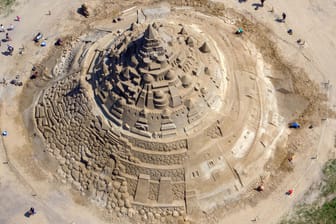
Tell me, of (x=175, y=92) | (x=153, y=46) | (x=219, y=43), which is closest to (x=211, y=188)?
(x=175, y=92)

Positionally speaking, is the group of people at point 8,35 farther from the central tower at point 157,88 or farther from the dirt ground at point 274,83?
the central tower at point 157,88

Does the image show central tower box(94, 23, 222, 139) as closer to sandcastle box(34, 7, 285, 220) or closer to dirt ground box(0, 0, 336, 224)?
sandcastle box(34, 7, 285, 220)

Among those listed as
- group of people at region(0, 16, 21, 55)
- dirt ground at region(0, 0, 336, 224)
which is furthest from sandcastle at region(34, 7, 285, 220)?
group of people at region(0, 16, 21, 55)

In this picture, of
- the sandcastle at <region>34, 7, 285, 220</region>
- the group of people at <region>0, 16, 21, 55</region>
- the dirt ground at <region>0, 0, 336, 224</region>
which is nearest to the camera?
the sandcastle at <region>34, 7, 285, 220</region>

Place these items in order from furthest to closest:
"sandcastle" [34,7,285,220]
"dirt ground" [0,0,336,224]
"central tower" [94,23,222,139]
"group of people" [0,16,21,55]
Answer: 1. "group of people" [0,16,21,55]
2. "dirt ground" [0,0,336,224]
3. "sandcastle" [34,7,285,220]
4. "central tower" [94,23,222,139]

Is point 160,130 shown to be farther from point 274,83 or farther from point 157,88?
point 274,83

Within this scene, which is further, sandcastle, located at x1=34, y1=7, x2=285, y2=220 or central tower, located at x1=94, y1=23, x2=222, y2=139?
sandcastle, located at x1=34, y1=7, x2=285, y2=220

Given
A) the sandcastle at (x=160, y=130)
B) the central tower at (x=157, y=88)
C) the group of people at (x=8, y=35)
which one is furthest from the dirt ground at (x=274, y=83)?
the central tower at (x=157, y=88)
